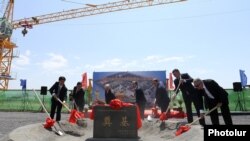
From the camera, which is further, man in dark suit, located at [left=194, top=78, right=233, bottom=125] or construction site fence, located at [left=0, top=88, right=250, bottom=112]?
construction site fence, located at [left=0, top=88, right=250, bottom=112]

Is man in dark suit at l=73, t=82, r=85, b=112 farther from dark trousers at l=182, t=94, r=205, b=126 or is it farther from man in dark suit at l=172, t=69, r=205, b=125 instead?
dark trousers at l=182, t=94, r=205, b=126

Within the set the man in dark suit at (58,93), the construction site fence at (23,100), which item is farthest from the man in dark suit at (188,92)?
the construction site fence at (23,100)

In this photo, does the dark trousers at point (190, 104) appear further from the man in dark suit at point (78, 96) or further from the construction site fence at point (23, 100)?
the construction site fence at point (23, 100)

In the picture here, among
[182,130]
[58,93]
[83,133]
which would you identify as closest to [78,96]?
[58,93]

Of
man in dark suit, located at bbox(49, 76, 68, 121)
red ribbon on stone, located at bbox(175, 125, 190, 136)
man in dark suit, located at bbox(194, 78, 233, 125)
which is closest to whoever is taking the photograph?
man in dark suit, located at bbox(194, 78, 233, 125)

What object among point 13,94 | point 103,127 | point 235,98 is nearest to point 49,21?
point 13,94

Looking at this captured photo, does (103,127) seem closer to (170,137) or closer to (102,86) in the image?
(170,137)

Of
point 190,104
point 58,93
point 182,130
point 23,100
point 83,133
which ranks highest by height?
point 58,93

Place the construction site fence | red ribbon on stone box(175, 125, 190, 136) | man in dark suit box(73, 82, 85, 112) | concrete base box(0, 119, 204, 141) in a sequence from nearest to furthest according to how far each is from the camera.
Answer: concrete base box(0, 119, 204, 141), red ribbon on stone box(175, 125, 190, 136), man in dark suit box(73, 82, 85, 112), the construction site fence

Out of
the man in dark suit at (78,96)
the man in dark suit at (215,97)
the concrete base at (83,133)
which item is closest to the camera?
the man in dark suit at (215,97)

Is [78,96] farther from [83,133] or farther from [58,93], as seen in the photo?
[83,133]

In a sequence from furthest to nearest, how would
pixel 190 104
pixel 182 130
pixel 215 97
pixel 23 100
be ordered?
pixel 23 100 → pixel 190 104 → pixel 182 130 → pixel 215 97

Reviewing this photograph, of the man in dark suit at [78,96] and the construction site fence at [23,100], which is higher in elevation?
the man in dark suit at [78,96]

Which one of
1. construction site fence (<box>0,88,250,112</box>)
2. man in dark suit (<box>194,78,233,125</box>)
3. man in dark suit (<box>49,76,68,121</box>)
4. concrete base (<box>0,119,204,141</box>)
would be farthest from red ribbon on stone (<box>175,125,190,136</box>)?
construction site fence (<box>0,88,250,112</box>)
